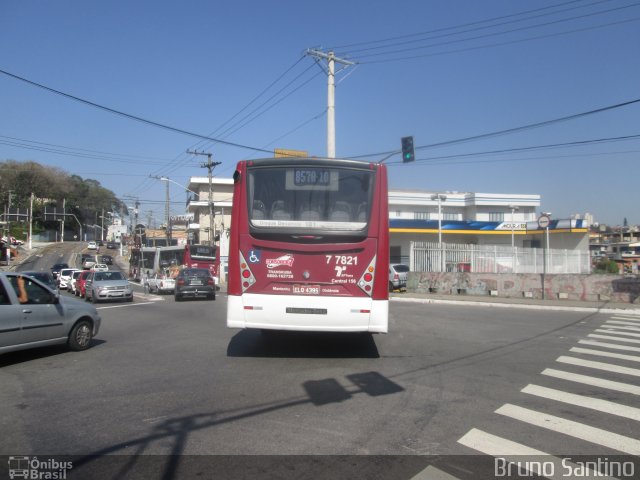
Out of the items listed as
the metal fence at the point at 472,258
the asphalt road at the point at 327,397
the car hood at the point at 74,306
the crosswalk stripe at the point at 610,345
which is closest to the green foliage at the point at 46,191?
the metal fence at the point at 472,258

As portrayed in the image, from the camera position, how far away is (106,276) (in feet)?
86.6

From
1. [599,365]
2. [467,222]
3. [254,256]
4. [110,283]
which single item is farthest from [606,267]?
[254,256]

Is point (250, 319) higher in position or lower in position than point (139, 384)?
higher

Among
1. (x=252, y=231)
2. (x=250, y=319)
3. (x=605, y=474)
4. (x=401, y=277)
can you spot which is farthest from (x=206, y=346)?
(x=401, y=277)

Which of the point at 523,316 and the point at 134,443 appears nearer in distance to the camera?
the point at 134,443

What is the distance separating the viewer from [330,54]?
25078 millimetres

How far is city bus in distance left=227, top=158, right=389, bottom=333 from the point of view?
322 inches

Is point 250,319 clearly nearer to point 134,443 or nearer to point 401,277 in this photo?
point 134,443

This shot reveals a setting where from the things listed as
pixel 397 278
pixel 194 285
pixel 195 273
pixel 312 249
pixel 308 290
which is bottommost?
pixel 194 285

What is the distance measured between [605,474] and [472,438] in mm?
1143

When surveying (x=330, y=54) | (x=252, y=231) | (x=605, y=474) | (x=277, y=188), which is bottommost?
(x=605, y=474)

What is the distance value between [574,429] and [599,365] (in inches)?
150

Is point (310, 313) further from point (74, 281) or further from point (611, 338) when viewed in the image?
point (74, 281)

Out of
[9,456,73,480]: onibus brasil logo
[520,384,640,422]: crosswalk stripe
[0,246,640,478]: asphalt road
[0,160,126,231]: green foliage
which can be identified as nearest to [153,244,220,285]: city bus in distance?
[0,246,640,478]: asphalt road
